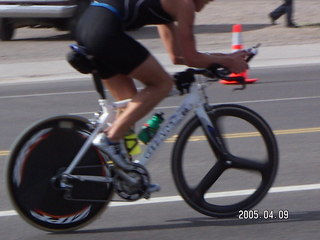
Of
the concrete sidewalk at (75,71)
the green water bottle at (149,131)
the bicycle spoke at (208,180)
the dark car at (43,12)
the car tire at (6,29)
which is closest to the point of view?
the green water bottle at (149,131)

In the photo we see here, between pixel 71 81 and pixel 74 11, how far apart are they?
4.14m

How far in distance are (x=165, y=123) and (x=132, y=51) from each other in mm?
615

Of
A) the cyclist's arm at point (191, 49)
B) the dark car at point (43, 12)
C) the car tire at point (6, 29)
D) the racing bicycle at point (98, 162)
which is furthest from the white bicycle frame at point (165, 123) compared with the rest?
the car tire at point (6, 29)

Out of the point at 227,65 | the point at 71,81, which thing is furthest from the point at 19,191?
the point at 71,81

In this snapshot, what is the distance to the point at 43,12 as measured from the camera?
1780 cm

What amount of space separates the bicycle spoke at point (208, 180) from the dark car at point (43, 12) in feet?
39.6

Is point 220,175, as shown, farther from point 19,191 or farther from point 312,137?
point 312,137

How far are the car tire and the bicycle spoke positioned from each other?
1376cm

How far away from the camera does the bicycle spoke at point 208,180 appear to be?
5.72 meters

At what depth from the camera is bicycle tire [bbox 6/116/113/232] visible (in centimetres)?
544

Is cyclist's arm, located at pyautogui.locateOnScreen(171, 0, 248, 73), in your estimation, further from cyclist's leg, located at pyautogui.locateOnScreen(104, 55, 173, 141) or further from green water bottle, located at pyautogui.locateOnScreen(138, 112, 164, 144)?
green water bottle, located at pyautogui.locateOnScreen(138, 112, 164, 144)

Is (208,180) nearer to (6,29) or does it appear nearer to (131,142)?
(131,142)

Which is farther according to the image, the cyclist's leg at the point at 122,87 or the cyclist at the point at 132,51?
the cyclist's leg at the point at 122,87

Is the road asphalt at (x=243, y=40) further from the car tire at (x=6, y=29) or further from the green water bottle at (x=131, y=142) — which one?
the green water bottle at (x=131, y=142)
